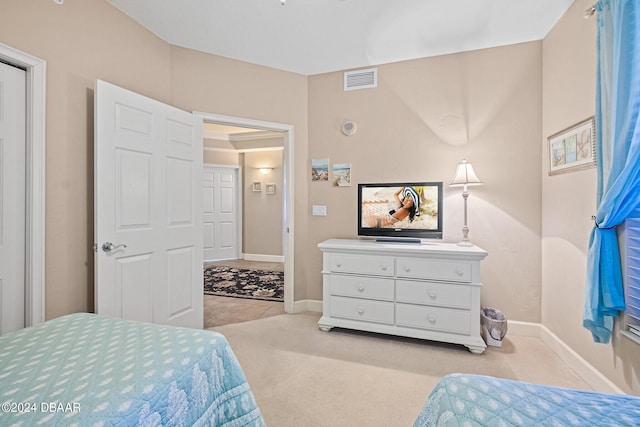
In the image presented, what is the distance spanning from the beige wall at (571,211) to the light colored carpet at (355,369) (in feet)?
1.05

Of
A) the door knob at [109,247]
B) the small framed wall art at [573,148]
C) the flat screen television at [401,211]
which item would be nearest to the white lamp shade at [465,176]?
the flat screen television at [401,211]

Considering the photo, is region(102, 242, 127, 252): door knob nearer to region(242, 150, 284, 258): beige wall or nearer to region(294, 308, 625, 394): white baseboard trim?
region(294, 308, 625, 394): white baseboard trim

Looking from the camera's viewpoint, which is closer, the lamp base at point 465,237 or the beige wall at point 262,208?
the lamp base at point 465,237

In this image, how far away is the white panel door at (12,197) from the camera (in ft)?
5.59

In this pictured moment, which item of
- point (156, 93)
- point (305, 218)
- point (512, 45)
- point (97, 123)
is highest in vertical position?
point (512, 45)

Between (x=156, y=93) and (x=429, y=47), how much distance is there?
2.67 metres

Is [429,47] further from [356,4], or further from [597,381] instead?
[597,381]

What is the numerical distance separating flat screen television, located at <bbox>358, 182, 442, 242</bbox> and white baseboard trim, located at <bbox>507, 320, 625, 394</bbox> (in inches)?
46.1

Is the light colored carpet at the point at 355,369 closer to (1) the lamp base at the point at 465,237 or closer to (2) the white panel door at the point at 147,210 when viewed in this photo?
(2) the white panel door at the point at 147,210

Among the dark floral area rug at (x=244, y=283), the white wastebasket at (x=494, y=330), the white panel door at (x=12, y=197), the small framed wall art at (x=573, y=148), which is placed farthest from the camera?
the dark floral area rug at (x=244, y=283)

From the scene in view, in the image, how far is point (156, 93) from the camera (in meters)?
2.72

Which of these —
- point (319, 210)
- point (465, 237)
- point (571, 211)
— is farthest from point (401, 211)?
point (571, 211)

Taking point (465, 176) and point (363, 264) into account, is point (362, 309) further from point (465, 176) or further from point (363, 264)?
point (465, 176)


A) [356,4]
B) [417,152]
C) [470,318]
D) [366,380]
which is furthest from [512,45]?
[366,380]
